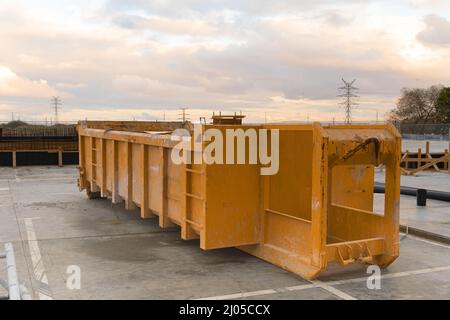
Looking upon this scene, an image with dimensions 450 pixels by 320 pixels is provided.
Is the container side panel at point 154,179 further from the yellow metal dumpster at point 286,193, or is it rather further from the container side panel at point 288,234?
the container side panel at point 288,234

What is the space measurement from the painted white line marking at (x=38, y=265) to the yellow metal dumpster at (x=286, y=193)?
179 centimetres

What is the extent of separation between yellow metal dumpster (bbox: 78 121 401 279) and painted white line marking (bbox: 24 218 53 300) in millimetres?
1785

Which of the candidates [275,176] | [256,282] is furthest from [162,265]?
[275,176]

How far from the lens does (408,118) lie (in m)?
73.9

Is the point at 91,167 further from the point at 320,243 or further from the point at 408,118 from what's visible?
the point at 408,118

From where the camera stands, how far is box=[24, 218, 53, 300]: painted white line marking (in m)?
5.49

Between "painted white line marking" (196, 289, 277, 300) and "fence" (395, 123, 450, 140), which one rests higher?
"fence" (395, 123, 450, 140)

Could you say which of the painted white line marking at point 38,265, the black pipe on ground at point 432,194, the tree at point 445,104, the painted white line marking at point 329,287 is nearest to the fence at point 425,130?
the tree at point 445,104

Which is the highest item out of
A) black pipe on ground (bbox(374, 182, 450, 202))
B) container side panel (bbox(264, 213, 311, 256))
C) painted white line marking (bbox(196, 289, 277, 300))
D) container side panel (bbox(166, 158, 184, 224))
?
container side panel (bbox(166, 158, 184, 224))

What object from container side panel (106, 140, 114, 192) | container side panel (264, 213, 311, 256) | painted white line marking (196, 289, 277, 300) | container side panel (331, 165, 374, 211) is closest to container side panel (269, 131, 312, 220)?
container side panel (264, 213, 311, 256)

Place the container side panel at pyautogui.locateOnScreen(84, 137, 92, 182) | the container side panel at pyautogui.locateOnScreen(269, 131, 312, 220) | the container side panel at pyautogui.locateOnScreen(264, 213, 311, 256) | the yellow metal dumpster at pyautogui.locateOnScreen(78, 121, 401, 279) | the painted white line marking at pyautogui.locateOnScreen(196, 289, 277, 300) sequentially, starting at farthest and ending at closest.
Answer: the container side panel at pyautogui.locateOnScreen(84, 137, 92, 182)
the container side panel at pyautogui.locateOnScreen(269, 131, 312, 220)
the container side panel at pyautogui.locateOnScreen(264, 213, 311, 256)
the yellow metal dumpster at pyautogui.locateOnScreen(78, 121, 401, 279)
the painted white line marking at pyautogui.locateOnScreen(196, 289, 277, 300)

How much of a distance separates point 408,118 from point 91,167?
228 ft

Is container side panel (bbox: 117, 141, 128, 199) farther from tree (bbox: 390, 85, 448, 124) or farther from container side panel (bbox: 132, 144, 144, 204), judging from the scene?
tree (bbox: 390, 85, 448, 124)
